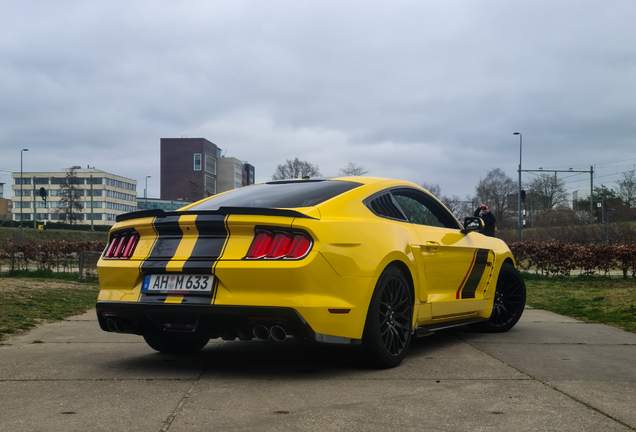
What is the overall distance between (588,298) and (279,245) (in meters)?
8.60

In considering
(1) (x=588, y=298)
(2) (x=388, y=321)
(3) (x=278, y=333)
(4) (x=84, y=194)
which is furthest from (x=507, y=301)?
(4) (x=84, y=194)

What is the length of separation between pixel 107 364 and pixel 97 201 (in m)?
132

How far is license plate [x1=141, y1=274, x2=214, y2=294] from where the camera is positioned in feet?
13.7

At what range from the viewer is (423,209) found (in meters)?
5.73

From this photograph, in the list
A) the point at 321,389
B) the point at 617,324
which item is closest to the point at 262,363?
the point at 321,389

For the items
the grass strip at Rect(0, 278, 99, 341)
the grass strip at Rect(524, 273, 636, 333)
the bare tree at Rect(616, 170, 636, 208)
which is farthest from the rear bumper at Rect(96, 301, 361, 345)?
the bare tree at Rect(616, 170, 636, 208)

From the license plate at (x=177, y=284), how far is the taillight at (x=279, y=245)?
1.14 feet

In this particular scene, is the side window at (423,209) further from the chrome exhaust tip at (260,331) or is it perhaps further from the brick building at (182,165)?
the brick building at (182,165)

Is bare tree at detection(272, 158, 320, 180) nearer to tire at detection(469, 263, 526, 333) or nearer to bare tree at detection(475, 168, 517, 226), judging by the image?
bare tree at detection(475, 168, 517, 226)

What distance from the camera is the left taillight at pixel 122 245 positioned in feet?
15.3

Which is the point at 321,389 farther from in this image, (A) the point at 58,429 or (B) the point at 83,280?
(B) the point at 83,280

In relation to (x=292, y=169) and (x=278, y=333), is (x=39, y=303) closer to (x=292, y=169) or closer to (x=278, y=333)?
(x=278, y=333)

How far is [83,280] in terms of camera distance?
603 inches

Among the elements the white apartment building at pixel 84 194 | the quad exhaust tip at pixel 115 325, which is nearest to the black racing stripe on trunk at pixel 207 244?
the quad exhaust tip at pixel 115 325
